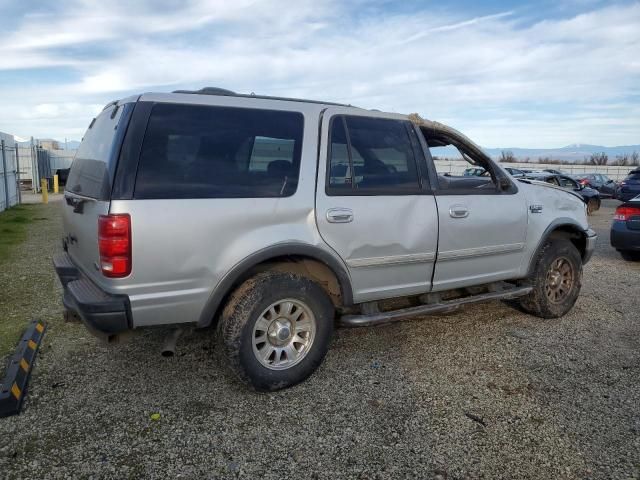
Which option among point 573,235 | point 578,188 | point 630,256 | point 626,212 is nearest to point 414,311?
point 573,235

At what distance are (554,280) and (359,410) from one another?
2.92 metres

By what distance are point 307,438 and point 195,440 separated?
0.67m

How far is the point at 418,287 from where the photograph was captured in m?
4.39

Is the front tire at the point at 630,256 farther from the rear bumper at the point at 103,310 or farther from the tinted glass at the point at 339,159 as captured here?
the rear bumper at the point at 103,310

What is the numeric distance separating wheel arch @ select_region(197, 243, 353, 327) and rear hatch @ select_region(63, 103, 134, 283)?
2.42 feet

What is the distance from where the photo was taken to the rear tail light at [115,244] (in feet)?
10.3

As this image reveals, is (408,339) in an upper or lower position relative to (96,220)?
lower

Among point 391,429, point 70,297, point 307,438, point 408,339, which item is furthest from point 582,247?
point 70,297

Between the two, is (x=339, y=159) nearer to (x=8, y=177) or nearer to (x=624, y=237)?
(x=624, y=237)

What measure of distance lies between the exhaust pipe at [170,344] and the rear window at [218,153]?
3.46 feet

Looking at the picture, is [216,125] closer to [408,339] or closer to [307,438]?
[307,438]

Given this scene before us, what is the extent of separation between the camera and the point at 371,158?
163 inches

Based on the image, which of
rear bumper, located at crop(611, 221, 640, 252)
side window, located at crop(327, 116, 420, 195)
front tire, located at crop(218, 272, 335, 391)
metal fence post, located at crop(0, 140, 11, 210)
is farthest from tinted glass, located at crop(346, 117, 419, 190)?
metal fence post, located at crop(0, 140, 11, 210)

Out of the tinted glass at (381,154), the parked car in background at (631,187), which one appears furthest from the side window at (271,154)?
the parked car in background at (631,187)
